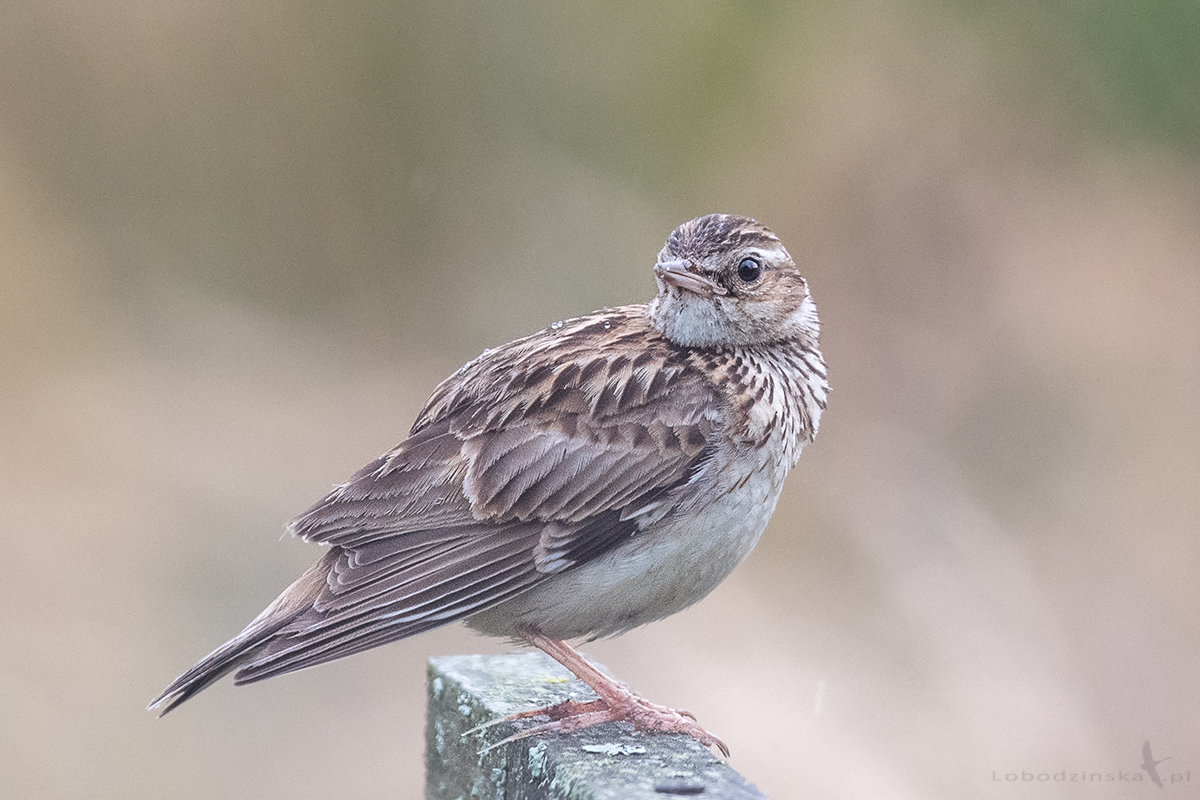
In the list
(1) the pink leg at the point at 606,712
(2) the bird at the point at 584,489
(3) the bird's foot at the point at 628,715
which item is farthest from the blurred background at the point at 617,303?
(3) the bird's foot at the point at 628,715

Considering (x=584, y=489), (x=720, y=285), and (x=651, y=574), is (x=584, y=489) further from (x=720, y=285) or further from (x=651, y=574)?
(x=720, y=285)

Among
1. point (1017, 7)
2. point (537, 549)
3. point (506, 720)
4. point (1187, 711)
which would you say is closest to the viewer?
point (506, 720)

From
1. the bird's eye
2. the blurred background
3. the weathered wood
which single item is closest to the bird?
the bird's eye

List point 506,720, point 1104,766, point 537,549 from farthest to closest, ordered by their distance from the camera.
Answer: point 1104,766 → point 537,549 → point 506,720

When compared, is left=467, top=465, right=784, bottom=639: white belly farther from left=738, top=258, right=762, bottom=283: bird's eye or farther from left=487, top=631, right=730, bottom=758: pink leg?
left=738, top=258, right=762, bottom=283: bird's eye

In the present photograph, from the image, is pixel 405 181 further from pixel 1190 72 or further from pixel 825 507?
pixel 1190 72

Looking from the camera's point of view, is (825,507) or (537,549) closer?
(537,549)

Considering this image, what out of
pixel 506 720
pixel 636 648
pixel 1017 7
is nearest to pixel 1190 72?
pixel 1017 7
